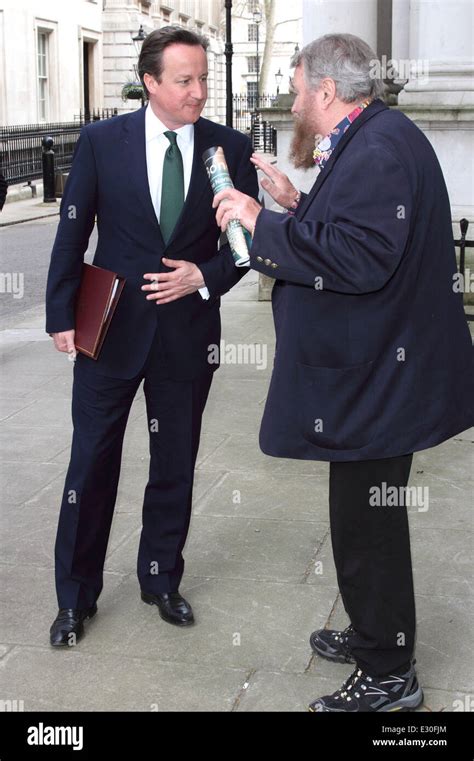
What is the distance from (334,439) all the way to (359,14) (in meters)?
8.51

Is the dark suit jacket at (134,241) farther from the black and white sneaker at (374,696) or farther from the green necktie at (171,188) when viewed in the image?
the black and white sneaker at (374,696)

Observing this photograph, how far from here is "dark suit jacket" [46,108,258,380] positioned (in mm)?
3693

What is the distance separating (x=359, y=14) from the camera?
10.7 meters

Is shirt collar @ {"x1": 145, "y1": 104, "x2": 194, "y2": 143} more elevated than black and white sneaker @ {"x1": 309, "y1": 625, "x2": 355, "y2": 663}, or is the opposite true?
shirt collar @ {"x1": 145, "y1": 104, "x2": 194, "y2": 143}

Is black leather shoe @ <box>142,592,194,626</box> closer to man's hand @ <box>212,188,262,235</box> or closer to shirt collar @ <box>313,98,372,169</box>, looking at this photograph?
man's hand @ <box>212,188,262,235</box>

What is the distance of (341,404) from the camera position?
3.09 m

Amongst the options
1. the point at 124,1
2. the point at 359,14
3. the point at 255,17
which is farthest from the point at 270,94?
the point at 359,14

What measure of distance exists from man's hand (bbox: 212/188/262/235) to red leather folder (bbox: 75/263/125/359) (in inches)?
26.6

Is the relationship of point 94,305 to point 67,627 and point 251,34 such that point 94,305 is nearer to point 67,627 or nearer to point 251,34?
point 67,627

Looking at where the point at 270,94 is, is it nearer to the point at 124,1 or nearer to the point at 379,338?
the point at 124,1

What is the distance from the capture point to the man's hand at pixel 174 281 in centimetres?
368
